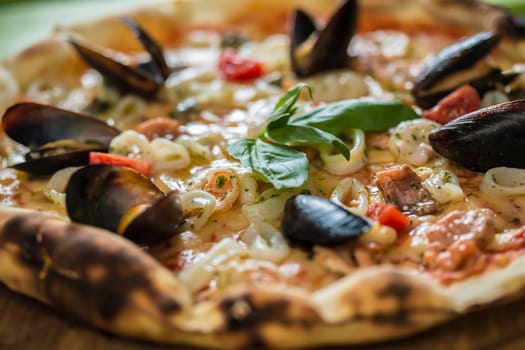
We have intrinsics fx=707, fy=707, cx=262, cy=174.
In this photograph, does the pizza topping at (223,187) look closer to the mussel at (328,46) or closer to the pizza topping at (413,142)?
the pizza topping at (413,142)

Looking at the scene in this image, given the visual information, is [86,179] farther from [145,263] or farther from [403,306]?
[403,306]

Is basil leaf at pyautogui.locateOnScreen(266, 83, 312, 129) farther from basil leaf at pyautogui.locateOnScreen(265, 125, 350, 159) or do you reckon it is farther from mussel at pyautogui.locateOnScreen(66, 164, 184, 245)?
mussel at pyautogui.locateOnScreen(66, 164, 184, 245)

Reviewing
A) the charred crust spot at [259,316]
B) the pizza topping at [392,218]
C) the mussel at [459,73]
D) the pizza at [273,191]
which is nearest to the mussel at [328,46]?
the pizza at [273,191]

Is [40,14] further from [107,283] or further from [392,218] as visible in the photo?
[392,218]

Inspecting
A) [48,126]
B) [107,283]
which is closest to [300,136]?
[107,283]

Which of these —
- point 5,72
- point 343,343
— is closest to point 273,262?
point 343,343

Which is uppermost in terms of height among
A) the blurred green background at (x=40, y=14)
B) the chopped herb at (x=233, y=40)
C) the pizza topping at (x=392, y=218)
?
the pizza topping at (x=392, y=218)

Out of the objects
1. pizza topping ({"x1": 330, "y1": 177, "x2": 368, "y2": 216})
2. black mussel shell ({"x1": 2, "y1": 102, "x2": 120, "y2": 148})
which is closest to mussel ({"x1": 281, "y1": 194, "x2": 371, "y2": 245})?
pizza topping ({"x1": 330, "y1": 177, "x2": 368, "y2": 216})
